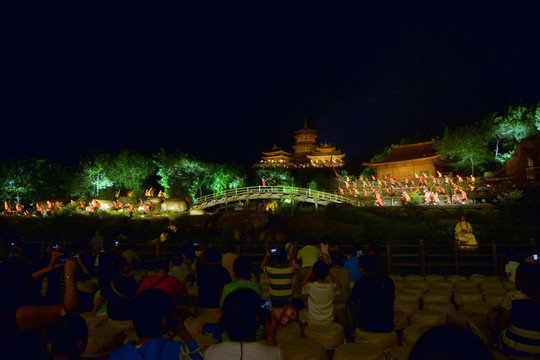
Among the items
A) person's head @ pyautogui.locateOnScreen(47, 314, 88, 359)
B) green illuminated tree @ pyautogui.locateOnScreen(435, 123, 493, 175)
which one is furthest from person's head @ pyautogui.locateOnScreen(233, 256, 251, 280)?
green illuminated tree @ pyautogui.locateOnScreen(435, 123, 493, 175)

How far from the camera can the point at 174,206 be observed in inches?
1167

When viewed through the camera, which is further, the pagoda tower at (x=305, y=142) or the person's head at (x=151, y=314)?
the pagoda tower at (x=305, y=142)

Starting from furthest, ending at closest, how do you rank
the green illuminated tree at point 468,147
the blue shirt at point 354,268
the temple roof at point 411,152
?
1. the temple roof at point 411,152
2. the green illuminated tree at point 468,147
3. the blue shirt at point 354,268

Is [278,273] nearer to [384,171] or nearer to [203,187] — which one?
[203,187]

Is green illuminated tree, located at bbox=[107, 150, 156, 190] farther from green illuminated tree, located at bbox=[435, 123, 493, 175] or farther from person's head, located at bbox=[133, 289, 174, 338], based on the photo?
person's head, located at bbox=[133, 289, 174, 338]

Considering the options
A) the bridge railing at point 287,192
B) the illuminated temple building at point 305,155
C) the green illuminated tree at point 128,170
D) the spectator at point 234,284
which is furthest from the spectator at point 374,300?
the illuminated temple building at point 305,155

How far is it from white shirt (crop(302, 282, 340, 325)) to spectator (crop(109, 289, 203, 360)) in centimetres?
250

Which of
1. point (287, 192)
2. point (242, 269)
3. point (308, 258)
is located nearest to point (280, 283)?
point (242, 269)

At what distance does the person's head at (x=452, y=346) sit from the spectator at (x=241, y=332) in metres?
1.10

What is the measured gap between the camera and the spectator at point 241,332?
2.08 meters

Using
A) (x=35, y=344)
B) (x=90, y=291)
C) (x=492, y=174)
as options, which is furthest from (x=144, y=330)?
(x=492, y=174)

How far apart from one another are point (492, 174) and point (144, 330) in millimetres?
38218

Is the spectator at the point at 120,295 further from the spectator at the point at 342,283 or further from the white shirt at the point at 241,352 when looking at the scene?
the spectator at the point at 342,283

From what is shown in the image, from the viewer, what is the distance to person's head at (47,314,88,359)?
2.19 meters
